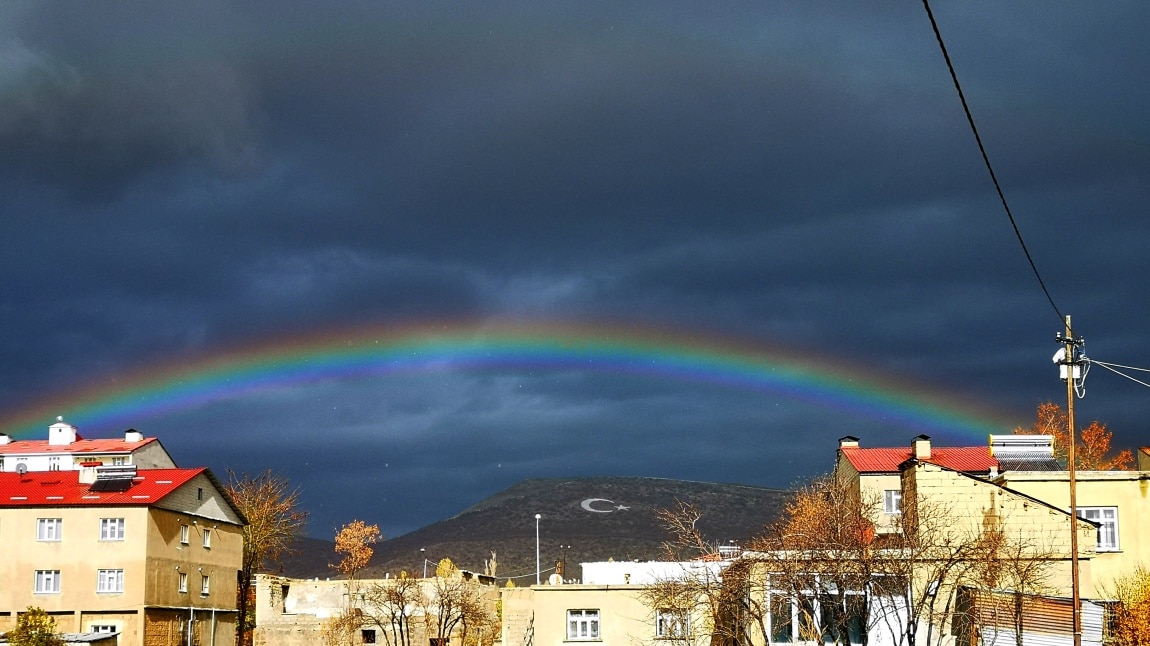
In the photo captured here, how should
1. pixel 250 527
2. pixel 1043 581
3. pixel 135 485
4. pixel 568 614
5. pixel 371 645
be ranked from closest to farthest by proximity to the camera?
pixel 1043 581
pixel 568 614
pixel 371 645
pixel 135 485
pixel 250 527

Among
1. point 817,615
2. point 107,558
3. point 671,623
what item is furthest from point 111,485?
point 817,615

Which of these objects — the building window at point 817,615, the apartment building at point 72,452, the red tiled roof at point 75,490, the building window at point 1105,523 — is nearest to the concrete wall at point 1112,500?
the building window at point 1105,523

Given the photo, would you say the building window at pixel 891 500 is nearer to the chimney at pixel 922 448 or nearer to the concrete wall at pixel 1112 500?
the chimney at pixel 922 448

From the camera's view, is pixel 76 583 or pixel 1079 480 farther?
pixel 76 583

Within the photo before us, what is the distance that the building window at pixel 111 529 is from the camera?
289 ft

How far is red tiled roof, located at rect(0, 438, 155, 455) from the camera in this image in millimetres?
129000

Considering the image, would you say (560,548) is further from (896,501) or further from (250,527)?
(896,501)

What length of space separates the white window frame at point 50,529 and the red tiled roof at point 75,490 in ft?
3.76

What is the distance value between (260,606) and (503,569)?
90000mm

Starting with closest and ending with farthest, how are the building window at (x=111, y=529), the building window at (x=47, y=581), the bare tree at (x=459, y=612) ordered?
the bare tree at (x=459, y=612) → the building window at (x=47, y=581) → the building window at (x=111, y=529)

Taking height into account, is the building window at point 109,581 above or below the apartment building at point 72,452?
below

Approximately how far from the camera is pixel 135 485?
303ft

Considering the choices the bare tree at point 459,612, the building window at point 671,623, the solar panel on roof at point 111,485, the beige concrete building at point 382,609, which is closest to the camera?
the building window at point 671,623

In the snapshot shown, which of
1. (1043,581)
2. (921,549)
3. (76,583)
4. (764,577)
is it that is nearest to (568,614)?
(764,577)
